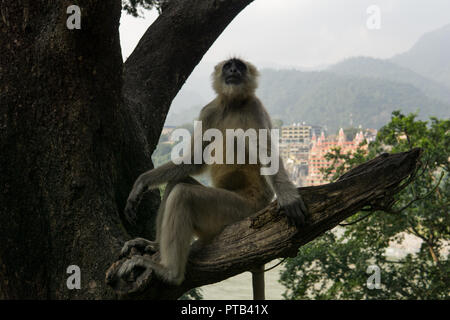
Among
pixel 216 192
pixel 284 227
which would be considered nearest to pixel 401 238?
pixel 216 192

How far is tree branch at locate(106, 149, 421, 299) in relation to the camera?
2.30 metres

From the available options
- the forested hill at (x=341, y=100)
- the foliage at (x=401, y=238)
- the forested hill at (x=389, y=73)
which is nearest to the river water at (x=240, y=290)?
the foliage at (x=401, y=238)

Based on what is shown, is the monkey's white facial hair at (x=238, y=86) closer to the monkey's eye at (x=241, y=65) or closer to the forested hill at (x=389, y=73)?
the monkey's eye at (x=241, y=65)

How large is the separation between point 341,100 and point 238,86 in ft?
322

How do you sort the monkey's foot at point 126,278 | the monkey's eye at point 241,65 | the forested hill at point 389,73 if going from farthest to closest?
the forested hill at point 389,73 → the monkey's eye at point 241,65 → the monkey's foot at point 126,278

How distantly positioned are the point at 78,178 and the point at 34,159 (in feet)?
1.01

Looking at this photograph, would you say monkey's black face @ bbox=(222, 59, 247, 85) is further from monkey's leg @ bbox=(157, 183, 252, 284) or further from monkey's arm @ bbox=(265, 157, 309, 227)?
monkey's arm @ bbox=(265, 157, 309, 227)

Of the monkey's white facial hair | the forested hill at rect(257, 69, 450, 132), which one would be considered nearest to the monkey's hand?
the monkey's white facial hair

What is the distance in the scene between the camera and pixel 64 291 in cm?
250

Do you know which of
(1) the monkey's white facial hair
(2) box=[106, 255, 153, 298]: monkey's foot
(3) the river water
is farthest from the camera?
(3) the river water

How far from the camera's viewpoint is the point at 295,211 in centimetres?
231

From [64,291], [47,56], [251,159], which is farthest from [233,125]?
[64,291]

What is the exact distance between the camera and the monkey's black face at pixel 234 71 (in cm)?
361
